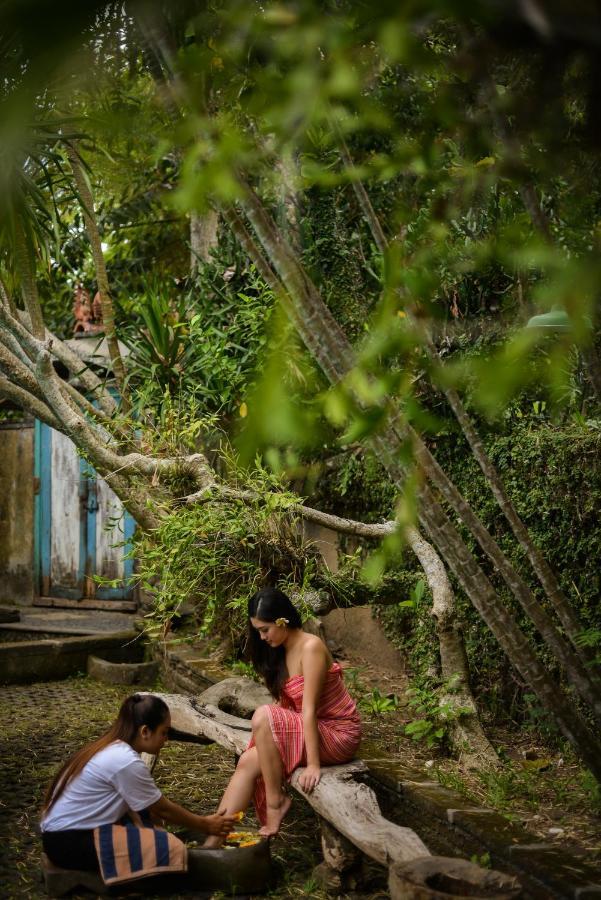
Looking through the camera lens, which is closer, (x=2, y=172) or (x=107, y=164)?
(x=2, y=172)

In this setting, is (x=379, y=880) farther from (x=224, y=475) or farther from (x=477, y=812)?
(x=224, y=475)

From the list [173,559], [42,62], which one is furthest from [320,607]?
[42,62]

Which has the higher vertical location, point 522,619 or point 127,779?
point 522,619

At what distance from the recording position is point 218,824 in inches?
141

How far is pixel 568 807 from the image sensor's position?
3832mm

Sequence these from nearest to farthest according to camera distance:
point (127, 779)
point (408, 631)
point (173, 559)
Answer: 1. point (127, 779)
2. point (173, 559)
3. point (408, 631)

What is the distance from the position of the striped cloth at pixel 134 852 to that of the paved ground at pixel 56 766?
Answer: 0.54 ft

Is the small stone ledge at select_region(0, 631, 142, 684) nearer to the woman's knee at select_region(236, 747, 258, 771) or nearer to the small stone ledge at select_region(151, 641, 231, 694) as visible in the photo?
the small stone ledge at select_region(151, 641, 231, 694)

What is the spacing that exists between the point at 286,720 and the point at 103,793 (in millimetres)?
828

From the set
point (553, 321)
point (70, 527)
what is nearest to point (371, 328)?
point (553, 321)

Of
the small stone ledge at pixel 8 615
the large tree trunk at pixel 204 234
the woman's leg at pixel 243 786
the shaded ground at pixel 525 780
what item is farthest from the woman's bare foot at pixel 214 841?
the large tree trunk at pixel 204 234

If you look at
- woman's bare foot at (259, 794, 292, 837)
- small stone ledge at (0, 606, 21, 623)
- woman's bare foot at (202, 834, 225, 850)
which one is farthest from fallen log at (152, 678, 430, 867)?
small stone ledge at (0, 606, 21, 623)

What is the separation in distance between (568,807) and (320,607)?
6.75ft

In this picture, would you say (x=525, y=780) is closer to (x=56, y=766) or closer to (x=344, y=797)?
(x=344, y=797)
